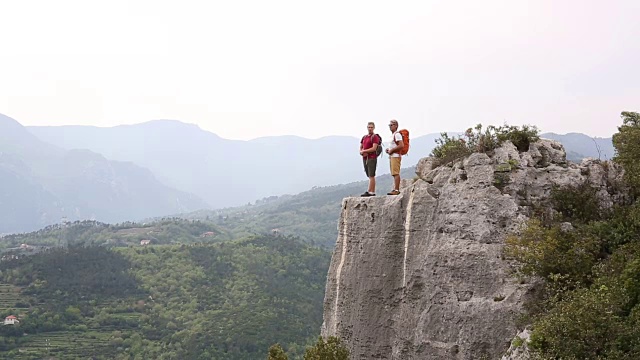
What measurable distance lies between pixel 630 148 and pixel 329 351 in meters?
8.68

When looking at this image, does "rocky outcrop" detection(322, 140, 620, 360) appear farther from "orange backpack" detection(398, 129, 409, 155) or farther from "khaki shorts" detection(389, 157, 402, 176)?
"orange backpack" detection(398, 129, 409, 155)

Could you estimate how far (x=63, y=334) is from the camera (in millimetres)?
92750

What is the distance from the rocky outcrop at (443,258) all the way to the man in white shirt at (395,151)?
0.90m

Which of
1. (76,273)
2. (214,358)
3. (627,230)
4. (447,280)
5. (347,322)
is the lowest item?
(214,358)

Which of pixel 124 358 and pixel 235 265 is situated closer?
pixel 124 358

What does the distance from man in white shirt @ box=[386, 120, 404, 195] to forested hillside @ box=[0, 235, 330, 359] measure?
6760 cm

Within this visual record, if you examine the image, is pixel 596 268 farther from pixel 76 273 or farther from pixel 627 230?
pixel 76 273

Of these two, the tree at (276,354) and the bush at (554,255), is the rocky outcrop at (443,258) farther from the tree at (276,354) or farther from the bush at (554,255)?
the tree at (276,354)

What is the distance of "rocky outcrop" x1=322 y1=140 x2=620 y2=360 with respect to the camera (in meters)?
11.5

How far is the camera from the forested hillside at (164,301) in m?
86.2

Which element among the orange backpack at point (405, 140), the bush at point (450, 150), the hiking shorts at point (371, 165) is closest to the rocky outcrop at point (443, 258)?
the bush at point (450, 150)

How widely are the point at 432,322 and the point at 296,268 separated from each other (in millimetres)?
116566

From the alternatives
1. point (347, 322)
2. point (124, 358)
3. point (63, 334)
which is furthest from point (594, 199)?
point (63, 334)

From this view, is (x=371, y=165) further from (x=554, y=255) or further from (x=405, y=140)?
(x=554, y=255)
